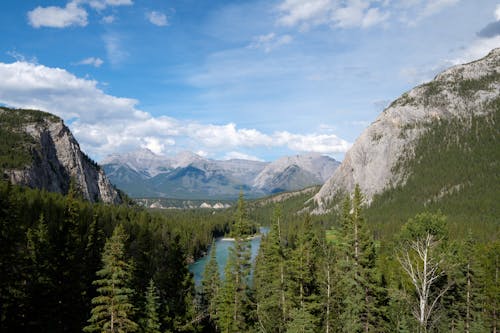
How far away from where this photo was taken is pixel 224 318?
1746 inches

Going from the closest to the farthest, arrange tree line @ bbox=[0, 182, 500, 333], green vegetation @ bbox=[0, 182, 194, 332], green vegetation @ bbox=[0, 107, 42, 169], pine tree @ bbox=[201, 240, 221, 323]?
1. green vegetation @ bbox=[0, 182, 194, 332]
2. tree line @ bbox=[0, 182, 500, 333]
3. pine tree @ bbox=[201, 240, 221, 323]
4. green vegetation @ bbox=[0, 107, 42, 169]

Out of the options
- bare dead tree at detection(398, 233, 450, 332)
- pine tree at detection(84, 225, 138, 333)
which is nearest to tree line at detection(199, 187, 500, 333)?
bare dead tree at detection(398, 233, 450, 332)

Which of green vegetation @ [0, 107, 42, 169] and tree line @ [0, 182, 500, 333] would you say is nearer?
tree line @ [0, 182, 500, 333]

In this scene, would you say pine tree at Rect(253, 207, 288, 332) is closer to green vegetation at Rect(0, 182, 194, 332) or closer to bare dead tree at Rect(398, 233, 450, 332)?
green vegetation at Rect(0, 182, 194, 332)

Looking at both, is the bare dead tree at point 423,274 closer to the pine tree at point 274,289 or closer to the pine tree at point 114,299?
the pine tree at point 274,289

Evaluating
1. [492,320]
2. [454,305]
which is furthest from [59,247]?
[492,320]

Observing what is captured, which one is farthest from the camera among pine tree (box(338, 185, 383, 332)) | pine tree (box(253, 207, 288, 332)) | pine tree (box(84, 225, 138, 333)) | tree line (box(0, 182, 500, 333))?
pine tree (box(253, 207, 288, 332))

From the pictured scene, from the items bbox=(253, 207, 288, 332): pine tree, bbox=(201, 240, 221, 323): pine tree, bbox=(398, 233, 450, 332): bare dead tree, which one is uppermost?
bbox=(398, 233, 450, 332): bare dead tree

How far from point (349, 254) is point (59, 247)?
24.9m

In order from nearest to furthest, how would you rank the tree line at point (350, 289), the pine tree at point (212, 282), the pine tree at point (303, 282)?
1. the tree line at point (350, 289)
2. the pine tree at point (303, 282)
3. the pine tree at point (212, 282)

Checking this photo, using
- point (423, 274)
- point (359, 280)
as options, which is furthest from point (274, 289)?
point (423, 274)

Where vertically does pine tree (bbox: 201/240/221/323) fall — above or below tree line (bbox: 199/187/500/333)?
below

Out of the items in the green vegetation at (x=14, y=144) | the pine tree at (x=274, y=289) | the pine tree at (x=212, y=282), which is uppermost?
the green vegetation at (x=14, y=144)

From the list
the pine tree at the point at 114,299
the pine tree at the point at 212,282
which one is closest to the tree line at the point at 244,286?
the pine tree at the point at 114,299
